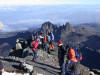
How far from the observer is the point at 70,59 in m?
20.8

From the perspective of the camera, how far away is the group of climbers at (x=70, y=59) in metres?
20.7

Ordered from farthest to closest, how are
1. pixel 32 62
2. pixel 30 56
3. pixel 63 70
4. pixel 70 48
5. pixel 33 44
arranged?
pixel 30 56 → pixel 32 62 → pixel 33 44 → pixel 63 70 → pixel 70 48

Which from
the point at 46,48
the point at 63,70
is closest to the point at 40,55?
the point at 46,48

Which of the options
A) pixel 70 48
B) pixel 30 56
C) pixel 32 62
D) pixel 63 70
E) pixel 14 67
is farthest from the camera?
pixel 30 56

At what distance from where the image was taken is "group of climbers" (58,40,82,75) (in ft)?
67.9

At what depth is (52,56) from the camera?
36750 mm

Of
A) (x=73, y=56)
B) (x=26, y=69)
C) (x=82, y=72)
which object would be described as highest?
(x=73, y=56)

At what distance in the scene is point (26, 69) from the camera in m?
22.7

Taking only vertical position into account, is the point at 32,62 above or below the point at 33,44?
below

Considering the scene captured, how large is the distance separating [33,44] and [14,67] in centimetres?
422

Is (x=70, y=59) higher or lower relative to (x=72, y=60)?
higher

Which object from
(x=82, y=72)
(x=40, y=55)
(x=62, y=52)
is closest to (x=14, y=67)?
(x=62, y=52)

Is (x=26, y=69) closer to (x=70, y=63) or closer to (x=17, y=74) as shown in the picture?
(x=17, y=74)

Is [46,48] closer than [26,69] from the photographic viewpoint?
No
